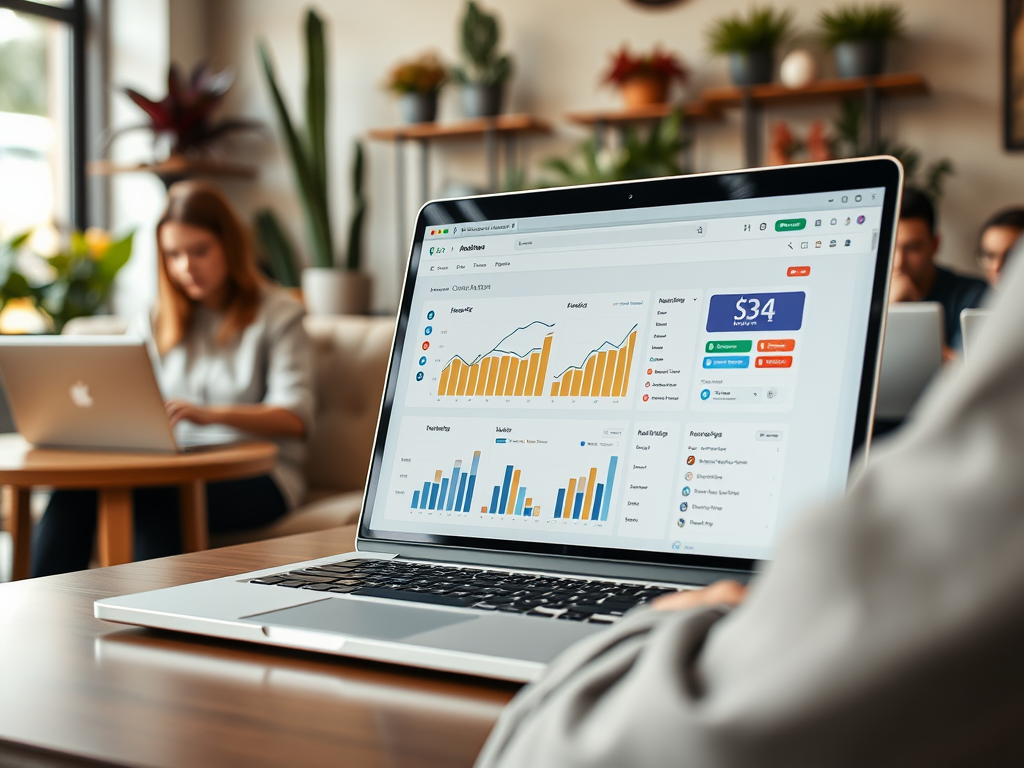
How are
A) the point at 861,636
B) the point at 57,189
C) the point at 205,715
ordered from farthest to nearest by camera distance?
the point at 57,189, the point at 205,715, the point at 861,636

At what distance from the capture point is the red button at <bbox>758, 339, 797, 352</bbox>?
65cm

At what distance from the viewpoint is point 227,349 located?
8.44 feet

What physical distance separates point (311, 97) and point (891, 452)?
4.40 m

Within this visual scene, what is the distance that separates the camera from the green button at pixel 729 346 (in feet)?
2.18

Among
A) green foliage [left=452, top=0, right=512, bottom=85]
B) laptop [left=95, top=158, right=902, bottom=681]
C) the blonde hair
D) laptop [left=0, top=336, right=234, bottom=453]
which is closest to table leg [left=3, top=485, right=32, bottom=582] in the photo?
laptop [left=0, top=336, right=234, bottom=453]

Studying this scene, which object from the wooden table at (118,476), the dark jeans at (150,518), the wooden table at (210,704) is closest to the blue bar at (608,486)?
the wooden table at (210,704)

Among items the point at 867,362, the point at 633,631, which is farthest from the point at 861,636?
the point at 867,362

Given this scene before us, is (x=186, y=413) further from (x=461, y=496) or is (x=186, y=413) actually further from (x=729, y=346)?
(x=729, y=346)

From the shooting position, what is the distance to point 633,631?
0.33 meters

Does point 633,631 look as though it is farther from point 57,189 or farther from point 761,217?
point 57,189

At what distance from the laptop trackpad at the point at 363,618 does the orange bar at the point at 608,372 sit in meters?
0.20

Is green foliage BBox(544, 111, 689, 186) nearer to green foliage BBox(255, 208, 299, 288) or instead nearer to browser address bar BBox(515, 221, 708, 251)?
green foliage BBox(255, 208, 299, 288)

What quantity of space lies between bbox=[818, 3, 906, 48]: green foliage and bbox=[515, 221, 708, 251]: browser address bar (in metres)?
3.36

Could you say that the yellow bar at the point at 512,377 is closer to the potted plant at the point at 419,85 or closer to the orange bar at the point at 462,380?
the orange bar at the point at 462,380
